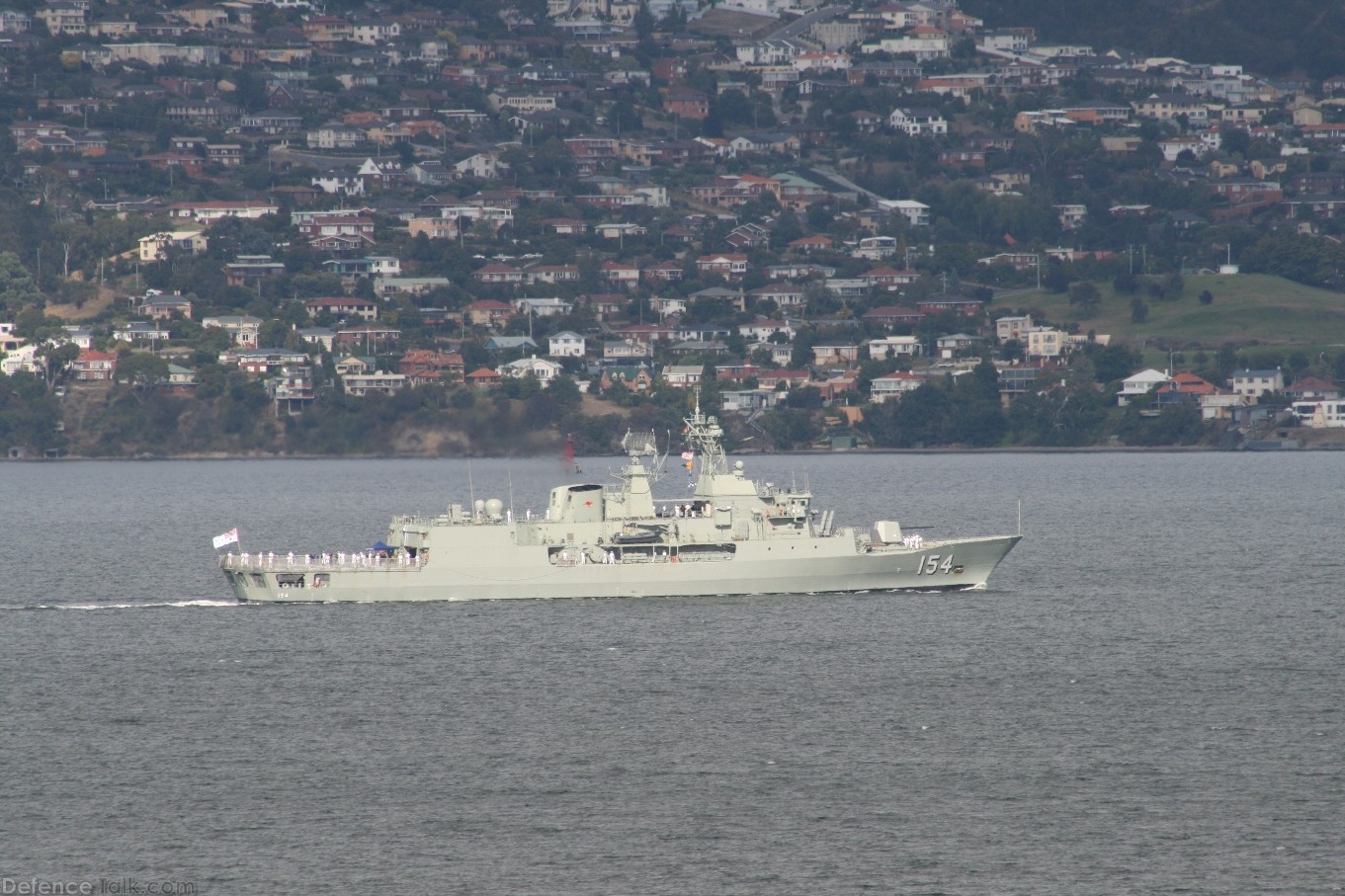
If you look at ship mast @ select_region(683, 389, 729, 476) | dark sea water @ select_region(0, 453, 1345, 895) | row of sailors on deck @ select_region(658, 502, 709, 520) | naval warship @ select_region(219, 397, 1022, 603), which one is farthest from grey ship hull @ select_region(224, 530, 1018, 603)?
ship mast @ select_region(683, 389, 729, 476)

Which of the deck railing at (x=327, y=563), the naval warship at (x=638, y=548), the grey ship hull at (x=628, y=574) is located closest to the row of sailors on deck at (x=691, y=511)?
the naval warship at (x=638, y=548)

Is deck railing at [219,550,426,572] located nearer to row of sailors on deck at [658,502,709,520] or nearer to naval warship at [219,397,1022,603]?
naval warship at [219,397,1022,603]

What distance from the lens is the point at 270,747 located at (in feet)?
185

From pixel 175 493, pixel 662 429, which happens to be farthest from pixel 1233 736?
pixel 662 429

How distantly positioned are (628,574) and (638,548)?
3.54ft

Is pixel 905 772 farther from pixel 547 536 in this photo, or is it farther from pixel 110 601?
pixel 110 601

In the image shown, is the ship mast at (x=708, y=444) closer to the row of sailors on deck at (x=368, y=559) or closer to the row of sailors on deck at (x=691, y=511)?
the row of sailors on deck at (x=691, y=511)

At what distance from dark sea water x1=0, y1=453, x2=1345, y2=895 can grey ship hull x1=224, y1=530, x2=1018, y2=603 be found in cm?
80

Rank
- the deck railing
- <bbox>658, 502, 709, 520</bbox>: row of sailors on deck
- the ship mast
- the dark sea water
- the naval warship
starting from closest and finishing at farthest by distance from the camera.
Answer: the dark sea water < <bbox>658, 502, 709, 520</bbox>: row of sailors on deck < the naval warship < the ship mast < the deck railing

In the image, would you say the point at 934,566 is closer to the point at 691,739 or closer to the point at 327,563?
the point at 327,563

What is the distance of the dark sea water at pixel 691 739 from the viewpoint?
1801 inches

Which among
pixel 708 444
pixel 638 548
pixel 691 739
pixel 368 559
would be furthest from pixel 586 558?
pixel 691 739

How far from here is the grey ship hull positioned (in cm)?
7819

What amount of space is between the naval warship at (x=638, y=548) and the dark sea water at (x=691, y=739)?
42.7 inches
